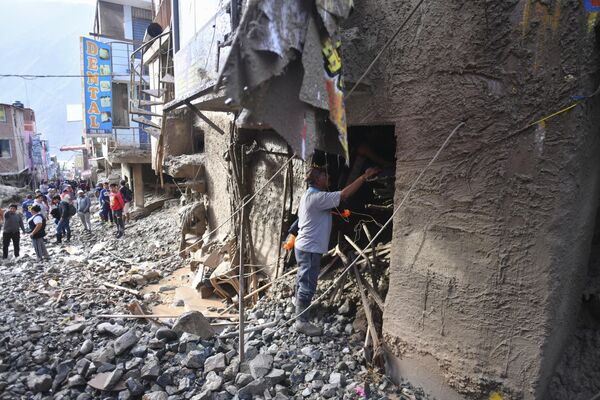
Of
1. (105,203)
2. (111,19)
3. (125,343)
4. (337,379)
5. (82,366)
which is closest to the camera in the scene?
(337,379)

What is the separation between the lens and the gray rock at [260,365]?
3325mm

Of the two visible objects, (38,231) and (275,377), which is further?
(38,231)

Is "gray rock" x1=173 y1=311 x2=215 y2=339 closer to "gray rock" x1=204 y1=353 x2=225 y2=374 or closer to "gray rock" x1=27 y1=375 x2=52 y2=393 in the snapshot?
"gray rock" x1=204 y1=353 x2=225 y2=374

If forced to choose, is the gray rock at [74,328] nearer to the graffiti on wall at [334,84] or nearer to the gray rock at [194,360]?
the gray rock at [194,360]

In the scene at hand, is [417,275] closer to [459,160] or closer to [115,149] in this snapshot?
[459,160]

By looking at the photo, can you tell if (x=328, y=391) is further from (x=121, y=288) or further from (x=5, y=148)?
(x=5, y=148)

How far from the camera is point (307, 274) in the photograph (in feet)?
13.0

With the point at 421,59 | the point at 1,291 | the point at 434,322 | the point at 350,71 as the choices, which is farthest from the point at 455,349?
the point at 1,291

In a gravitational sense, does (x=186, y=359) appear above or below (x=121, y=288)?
above

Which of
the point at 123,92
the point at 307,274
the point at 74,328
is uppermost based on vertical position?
the point at 123,92

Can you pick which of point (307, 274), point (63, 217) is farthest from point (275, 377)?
point (63, 217)

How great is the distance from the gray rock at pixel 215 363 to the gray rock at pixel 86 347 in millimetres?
1512

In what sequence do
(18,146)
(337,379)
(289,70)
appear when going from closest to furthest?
(289,70), (337,379), (18,146)

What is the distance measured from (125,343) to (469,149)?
3862 millimetres
